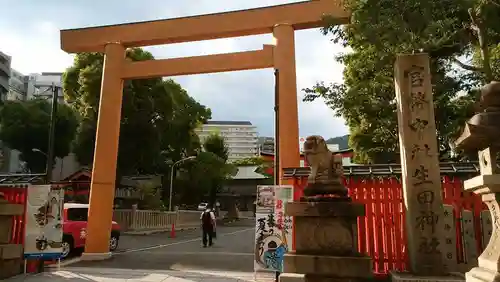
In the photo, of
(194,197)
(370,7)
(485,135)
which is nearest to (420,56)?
(370,7)

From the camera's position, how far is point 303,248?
6.79 m

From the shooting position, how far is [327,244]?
6715 millimetres

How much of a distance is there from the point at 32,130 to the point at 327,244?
34.8 metres

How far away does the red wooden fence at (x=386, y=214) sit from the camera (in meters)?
8.21

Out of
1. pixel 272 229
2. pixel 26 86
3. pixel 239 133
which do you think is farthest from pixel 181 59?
pixel 239 133

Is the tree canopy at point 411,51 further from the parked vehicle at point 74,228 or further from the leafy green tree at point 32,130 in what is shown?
the leafy green tree at point 32,130

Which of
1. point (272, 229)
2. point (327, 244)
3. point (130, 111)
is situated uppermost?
point (130, 111)

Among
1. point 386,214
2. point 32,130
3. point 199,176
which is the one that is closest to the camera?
point 386,214

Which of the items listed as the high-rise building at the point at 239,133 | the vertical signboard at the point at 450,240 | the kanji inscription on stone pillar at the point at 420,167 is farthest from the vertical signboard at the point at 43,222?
the high-rise building at the point at 239,133

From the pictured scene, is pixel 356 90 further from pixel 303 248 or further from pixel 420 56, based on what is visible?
pixel 303 248

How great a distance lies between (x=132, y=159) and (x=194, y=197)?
11.8 meters

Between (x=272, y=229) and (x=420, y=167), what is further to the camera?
(x=272, y=229)

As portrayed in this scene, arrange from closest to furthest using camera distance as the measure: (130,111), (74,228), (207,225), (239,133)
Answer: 1. (74,228)
2. (207,225)
3. (130,111)
4. (239,133)

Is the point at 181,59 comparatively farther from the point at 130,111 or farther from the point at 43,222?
the point at 130,111
